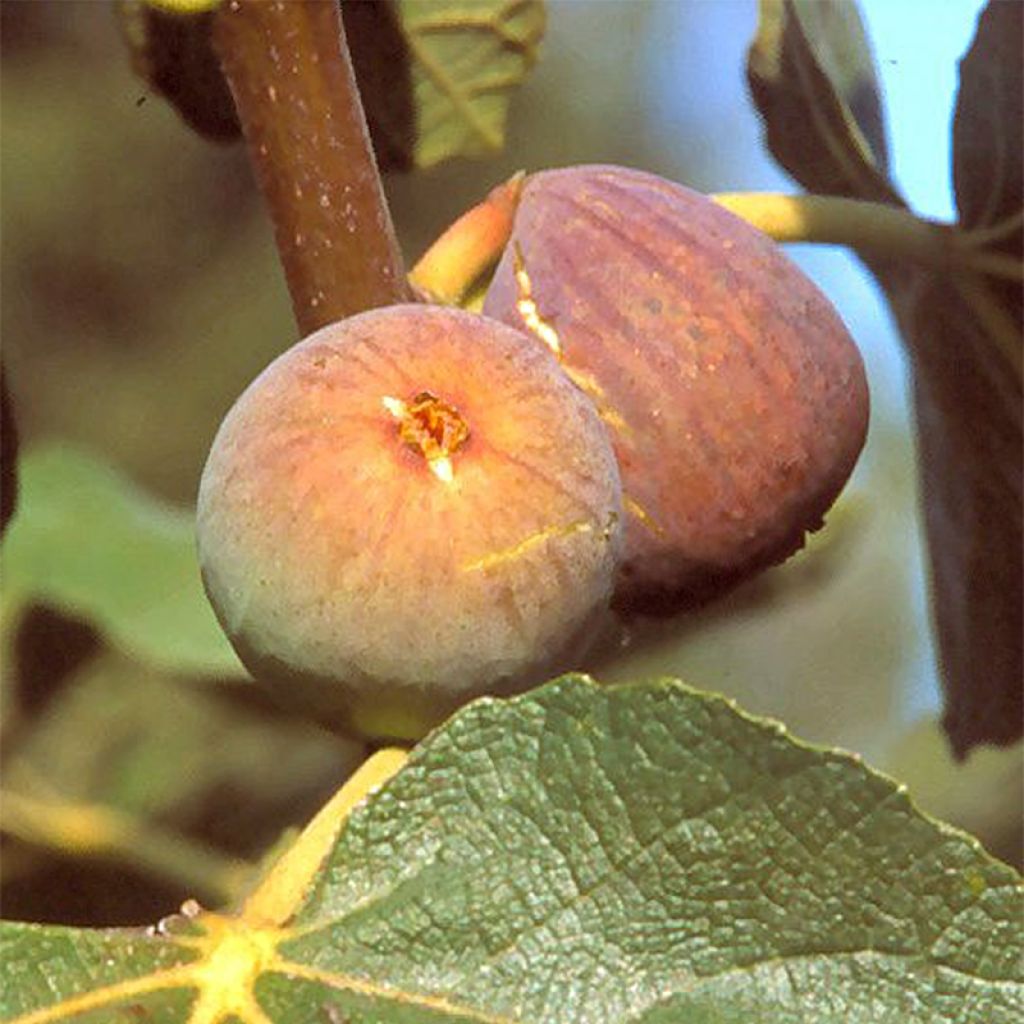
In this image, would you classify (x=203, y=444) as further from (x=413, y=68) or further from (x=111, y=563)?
(x=413, y=68)

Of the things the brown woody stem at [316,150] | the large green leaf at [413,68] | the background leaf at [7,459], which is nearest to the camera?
the brown woody stem at [316,150]

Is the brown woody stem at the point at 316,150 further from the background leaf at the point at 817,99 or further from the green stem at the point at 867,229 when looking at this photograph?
the background leaf at the point at 817,99

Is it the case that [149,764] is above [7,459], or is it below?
below

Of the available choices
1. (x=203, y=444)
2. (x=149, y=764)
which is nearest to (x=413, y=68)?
(x=149, y=764)

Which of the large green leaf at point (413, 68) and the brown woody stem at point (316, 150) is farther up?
the brown woody stem at point (316, 150)

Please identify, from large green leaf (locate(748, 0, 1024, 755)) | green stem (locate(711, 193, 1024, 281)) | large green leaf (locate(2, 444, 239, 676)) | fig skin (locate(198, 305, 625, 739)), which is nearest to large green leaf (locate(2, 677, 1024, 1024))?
fig skin (locate(198, 305, 625, 739))

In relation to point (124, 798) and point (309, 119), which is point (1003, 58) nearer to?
point (309, 119)

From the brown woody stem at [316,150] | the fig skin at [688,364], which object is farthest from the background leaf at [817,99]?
the brown woody stem at [316,150]

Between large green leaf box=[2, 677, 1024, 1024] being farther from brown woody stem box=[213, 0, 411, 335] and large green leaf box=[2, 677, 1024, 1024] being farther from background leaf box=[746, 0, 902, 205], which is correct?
background leaf box=[746, 0, 902, 205]
